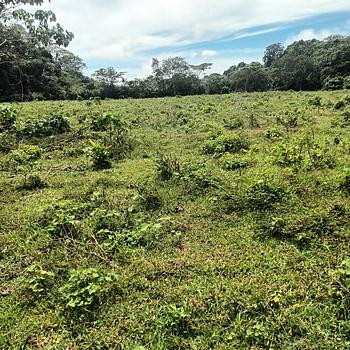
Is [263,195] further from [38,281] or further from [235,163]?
[38,281]

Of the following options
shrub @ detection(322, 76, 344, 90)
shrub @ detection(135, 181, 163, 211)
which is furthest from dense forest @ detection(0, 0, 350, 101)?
shrub @ detection(135, 181, 163, 211)

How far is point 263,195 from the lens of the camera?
6.04 m

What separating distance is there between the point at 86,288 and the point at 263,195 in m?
3.29

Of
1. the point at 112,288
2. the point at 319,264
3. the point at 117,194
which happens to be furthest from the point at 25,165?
the point at 319,264

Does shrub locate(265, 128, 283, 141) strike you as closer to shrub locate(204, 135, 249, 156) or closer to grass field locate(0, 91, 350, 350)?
shrub locate(204, 135, 249, 156)

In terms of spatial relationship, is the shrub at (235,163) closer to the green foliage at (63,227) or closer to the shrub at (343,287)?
the green foliage at (63,227)

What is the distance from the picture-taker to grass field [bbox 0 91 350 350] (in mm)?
3564

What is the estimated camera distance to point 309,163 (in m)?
7.53

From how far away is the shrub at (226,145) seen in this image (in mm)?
9828

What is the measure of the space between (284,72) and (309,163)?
1555 inches

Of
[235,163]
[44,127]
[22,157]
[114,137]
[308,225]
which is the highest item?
[44,127]

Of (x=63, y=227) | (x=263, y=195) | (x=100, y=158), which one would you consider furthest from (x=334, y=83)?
(x=63, y=227)

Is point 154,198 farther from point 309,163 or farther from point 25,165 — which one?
point 25,165

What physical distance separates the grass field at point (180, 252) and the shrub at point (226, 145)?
425 millimetres
